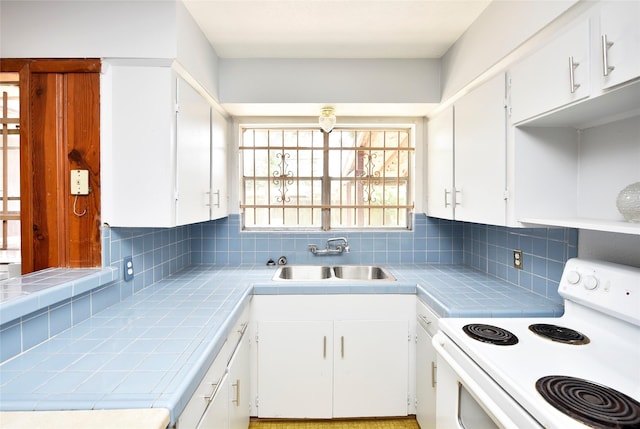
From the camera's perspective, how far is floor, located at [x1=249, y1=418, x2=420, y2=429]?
192 centimetres

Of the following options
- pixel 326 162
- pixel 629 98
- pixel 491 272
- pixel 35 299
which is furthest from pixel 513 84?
pixel 35 299

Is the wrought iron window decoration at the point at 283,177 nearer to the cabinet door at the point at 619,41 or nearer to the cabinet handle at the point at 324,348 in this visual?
the cabinet handle at the point at 324,348

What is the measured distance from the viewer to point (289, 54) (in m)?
2.09

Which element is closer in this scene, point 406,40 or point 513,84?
point 513,84

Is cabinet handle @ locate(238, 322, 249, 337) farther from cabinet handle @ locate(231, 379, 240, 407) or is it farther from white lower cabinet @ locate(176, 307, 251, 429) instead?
cabinet handle @ locate(231, 379, 240, 407)

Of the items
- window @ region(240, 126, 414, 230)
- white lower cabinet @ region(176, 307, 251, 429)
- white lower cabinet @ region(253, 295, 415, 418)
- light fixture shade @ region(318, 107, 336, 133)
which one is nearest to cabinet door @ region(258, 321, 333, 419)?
white lower cabinet @ region(253, 295, 415, 418)

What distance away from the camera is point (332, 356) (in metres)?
1.93

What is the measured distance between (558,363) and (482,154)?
106 cm

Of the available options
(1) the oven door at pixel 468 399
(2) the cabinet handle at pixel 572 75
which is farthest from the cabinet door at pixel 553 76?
(1) the oven door at pixel 468 399

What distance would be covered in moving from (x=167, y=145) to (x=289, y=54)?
1.11 metres

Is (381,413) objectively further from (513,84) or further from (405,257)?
(513,84)

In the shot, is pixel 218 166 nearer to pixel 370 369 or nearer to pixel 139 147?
pixel 139 147

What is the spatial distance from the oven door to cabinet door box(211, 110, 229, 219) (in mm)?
1641

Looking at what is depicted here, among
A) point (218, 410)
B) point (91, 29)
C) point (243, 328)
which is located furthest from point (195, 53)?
point (218, 410)
